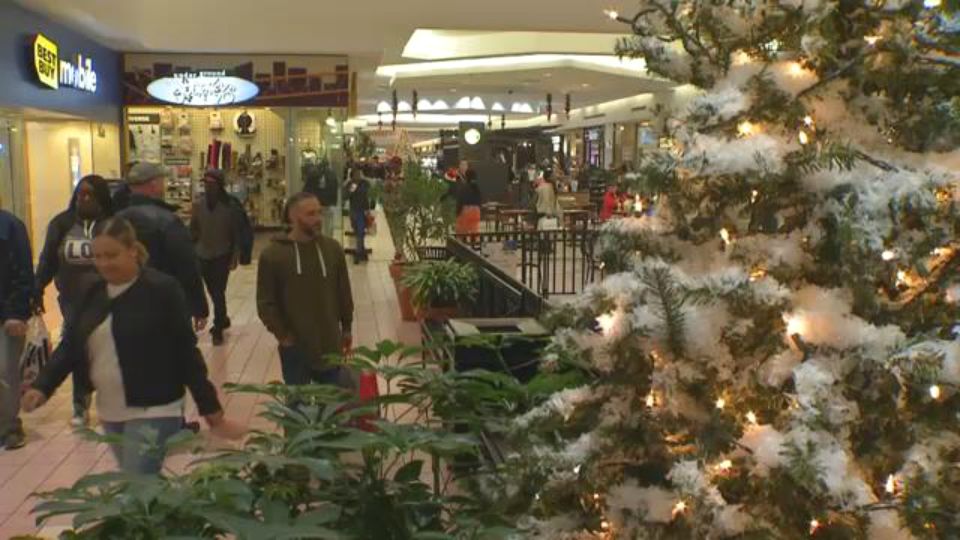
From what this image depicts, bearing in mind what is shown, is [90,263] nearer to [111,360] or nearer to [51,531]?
[51,531]

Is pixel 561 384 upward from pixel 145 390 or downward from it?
upward

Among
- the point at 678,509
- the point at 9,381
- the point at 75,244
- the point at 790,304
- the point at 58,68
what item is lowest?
the point at 9,381

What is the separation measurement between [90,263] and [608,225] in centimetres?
424

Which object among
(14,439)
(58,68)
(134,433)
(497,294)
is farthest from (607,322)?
(58,68)

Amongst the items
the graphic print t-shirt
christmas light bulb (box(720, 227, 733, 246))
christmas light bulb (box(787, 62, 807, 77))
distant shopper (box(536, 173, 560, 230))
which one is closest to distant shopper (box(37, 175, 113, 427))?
the graphic print t-shirt

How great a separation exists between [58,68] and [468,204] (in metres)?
7.28

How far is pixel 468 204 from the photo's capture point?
15.5 m

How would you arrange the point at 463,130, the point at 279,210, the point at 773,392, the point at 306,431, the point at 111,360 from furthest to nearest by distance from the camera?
1. the point at 463,130
2. the point at 279,210
3. the point at 111,360
4. the point at 306,431
5. the point at 773,392

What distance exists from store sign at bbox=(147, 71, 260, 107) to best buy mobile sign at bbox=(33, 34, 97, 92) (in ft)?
4.15

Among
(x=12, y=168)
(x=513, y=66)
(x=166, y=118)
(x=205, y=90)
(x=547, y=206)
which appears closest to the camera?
(x=12, y=168)

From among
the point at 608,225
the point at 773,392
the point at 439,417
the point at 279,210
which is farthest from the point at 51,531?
the point at 279,210

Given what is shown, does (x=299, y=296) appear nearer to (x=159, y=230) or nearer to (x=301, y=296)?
(x=301, y=296)

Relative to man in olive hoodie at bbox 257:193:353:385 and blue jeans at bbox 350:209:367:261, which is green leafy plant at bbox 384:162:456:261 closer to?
blue jeans at bbox 350:209:367:261

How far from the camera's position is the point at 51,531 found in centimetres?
410
